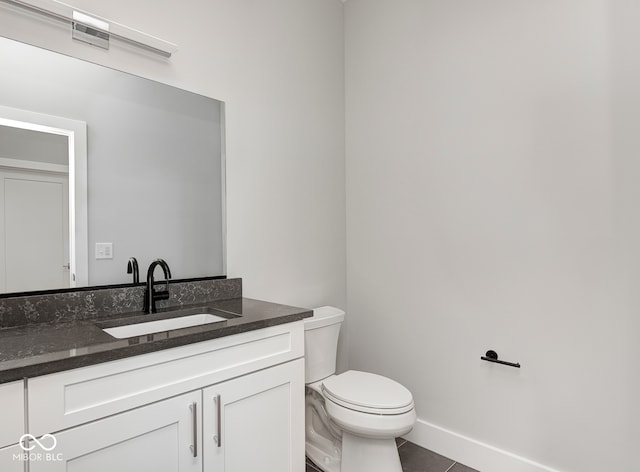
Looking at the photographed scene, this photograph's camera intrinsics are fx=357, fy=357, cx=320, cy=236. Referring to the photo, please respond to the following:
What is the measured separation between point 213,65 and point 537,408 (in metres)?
2.29

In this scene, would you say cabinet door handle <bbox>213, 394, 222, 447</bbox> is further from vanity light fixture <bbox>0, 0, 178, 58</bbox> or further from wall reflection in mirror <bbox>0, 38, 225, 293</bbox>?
vanity light fixture <bbox>0, 0, 178, 58</bbox>

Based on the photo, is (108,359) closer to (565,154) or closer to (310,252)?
(310,252)

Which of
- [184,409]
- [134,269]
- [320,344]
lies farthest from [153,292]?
[320,344]

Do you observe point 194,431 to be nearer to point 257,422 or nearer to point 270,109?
point 257,422

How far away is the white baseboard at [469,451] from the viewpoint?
67.5 inches

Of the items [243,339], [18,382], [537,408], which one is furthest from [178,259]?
[537,408]

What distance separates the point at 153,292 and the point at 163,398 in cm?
57

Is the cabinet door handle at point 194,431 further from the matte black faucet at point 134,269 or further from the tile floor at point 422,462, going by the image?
the tile floor at point 422,462

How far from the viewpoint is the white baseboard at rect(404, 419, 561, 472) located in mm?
1714

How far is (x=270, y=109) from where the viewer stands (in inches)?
80.7

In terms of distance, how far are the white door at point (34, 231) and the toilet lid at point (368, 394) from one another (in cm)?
122

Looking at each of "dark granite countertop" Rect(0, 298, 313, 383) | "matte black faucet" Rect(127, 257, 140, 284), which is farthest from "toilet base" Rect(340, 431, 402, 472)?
"matte black faucet" Rect(127, 257, 140, 284)

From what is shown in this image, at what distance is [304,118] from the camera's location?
7.39ft

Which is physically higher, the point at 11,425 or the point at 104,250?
the point at 104,250
